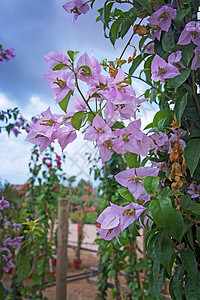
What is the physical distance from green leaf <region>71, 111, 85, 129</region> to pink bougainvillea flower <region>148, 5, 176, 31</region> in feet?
0.99

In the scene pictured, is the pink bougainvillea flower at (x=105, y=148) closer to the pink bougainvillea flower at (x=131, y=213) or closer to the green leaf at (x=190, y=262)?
the pink bougainvillea flower at (x=131, y=213)

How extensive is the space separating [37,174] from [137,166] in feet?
7.29

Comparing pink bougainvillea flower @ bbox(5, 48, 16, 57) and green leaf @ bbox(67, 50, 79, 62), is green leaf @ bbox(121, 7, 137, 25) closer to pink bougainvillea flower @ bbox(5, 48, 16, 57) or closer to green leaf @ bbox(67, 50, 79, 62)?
green leaf @ bbox(67, 50, 79, 62)

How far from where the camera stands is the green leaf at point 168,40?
2.22ft

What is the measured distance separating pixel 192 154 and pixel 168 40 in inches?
11.0

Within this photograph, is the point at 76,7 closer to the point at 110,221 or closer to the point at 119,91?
the point at 119,91

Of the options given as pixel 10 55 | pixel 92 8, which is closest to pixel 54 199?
pixel 10 55

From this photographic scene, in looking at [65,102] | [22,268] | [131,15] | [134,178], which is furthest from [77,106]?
[22,268]

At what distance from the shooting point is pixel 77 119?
1.85ft

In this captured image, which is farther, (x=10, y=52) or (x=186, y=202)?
Result: (x=10, y=52)

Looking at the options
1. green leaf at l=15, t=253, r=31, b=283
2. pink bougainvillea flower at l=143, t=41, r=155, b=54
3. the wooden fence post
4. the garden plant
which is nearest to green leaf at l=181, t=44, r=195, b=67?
the garden plant

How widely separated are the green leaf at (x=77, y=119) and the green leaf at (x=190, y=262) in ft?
1.08

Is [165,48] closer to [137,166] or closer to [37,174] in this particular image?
[137,166]

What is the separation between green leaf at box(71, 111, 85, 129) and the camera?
558 millimetres
